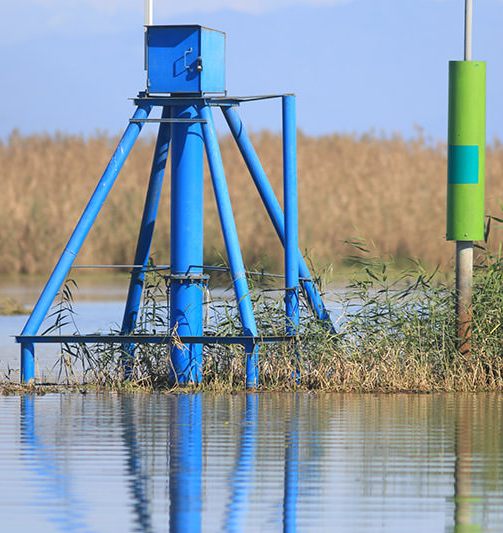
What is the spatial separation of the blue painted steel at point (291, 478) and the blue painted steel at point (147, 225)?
373 centimetres

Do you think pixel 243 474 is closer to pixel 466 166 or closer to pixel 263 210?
pixel 466 166

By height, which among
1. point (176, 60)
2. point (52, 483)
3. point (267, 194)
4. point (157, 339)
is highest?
point (176, 60)

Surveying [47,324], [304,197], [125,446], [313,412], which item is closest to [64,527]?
[125,446]

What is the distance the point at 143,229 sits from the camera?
58.6 ft

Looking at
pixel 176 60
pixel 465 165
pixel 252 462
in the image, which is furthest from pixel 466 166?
pixel 252 462

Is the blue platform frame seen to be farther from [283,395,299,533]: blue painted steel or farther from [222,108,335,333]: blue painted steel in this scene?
[283,395,299,533]: blue painted steel

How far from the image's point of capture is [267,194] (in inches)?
699

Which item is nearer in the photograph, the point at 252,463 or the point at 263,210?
the point at 252,463

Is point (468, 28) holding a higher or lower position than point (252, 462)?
higher

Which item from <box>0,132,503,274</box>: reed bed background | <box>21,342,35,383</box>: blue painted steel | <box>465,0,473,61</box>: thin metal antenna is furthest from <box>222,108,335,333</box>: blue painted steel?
<box>0,132,503,274</box>: reed bed background

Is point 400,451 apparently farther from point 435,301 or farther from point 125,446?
point 435,301

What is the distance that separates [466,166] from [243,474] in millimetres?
6854

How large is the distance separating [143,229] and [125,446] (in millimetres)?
5476

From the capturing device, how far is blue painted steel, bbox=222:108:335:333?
57.5ft
